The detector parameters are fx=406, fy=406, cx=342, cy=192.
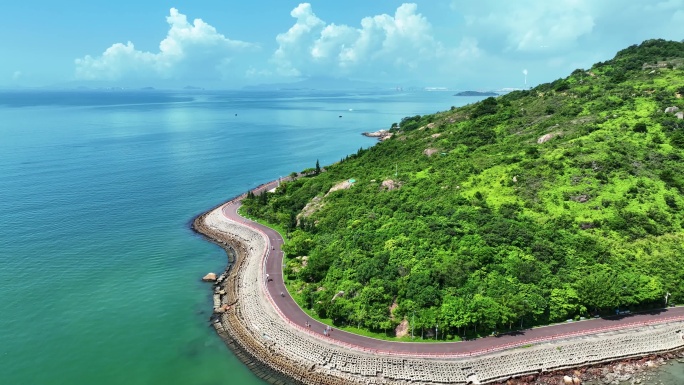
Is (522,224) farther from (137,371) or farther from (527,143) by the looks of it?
(137,371)

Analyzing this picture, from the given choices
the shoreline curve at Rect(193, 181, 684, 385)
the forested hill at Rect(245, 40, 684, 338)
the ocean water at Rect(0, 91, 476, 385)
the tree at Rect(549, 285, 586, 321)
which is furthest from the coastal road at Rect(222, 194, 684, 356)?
the ocean water at Rect(0, 91, 476, 385)

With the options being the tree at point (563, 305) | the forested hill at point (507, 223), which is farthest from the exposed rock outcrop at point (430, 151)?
the tree at point (563, 305)

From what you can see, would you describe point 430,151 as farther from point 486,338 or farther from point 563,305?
point 486,338

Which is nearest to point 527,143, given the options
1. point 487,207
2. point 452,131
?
point 452,131

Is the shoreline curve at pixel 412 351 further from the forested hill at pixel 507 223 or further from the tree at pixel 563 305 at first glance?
the forested hill at pixel 507 223

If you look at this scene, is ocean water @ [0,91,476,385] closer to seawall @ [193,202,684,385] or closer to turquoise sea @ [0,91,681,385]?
turquoise sea @ [0,91,681,385]
